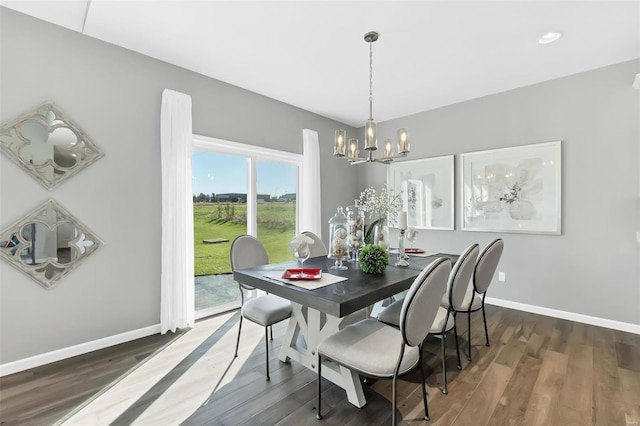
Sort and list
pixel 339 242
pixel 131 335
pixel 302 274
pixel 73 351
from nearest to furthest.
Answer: pixel 302 274
pixel 339 242
pixel 73 351
pixel 131 335

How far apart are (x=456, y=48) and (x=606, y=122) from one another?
1.93 metres

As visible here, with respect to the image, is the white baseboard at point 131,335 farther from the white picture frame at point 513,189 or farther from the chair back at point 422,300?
the chair back at point 422,300

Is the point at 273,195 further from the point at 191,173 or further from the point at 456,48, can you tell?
the point at 456,48

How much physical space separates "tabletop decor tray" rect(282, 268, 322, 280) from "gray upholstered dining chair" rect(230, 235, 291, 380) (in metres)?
0.29

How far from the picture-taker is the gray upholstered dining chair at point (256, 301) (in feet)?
7.42

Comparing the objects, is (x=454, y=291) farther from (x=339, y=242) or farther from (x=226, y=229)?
(x=226, y=229)

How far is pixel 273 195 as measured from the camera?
4.17 meters

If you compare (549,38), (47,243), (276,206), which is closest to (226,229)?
(276,206)

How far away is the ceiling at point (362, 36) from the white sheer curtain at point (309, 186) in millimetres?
938

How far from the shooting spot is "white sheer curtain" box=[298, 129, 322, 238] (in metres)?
4.42

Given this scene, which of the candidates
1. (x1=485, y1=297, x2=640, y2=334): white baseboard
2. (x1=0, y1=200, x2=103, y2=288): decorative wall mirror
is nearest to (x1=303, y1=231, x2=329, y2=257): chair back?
(x1=0, y1=200, x2=103, y2=288): decorative wall mirror

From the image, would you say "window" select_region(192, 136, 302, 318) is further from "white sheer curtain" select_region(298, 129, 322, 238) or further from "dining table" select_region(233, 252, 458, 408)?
"dining table" select_region(233, 252, 458, 408)

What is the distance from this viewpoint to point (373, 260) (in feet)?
6.87

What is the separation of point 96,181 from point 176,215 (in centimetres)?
74
